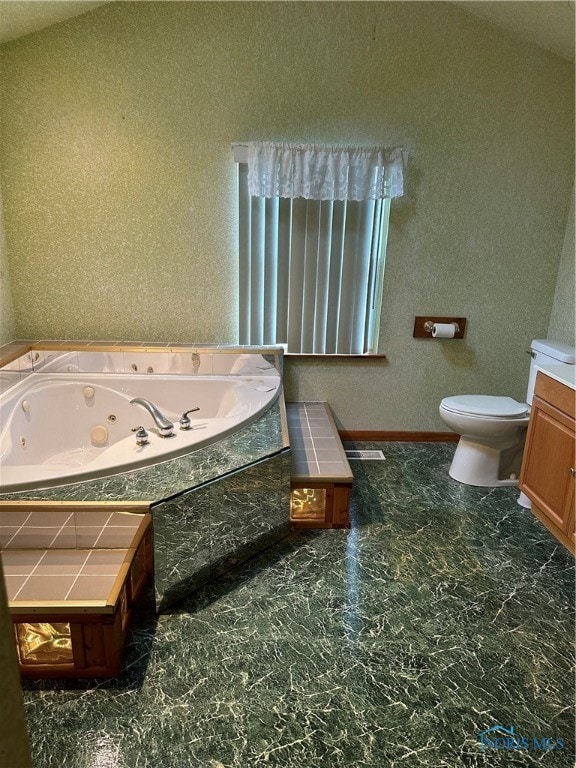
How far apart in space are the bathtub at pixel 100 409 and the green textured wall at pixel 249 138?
0.40 meters

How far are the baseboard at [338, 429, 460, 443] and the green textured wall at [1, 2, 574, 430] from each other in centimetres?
42

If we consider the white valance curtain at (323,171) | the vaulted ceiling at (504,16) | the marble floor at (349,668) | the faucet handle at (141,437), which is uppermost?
the vaulted ceiling at (504,16)

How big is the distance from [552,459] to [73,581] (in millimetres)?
2038

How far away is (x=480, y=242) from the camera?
3.21 metres

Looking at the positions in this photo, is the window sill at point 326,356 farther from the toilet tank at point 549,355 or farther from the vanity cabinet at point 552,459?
the vanity cabinet at point 552,459

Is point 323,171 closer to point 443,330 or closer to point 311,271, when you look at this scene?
point 311,271

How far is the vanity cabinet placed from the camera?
2.27 metres

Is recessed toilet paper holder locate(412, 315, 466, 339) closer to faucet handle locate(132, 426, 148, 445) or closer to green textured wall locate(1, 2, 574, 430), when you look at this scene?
green textured wall locate(1, 2, 574, 430)

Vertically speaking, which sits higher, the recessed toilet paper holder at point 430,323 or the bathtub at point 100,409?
the recessed toilet paper holder at point 430,323

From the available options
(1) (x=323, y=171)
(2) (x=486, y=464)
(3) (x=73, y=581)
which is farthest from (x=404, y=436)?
(3) (x=73, y=581)

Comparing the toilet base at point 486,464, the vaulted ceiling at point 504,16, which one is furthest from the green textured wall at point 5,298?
the toilet base at point 486,464

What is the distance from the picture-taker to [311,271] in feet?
10.5

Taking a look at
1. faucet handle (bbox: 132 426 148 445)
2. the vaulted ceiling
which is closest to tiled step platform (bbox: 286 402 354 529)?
faucet handle (bbox: 132 426 148 445)

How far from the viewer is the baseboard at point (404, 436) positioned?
3.52 metres
